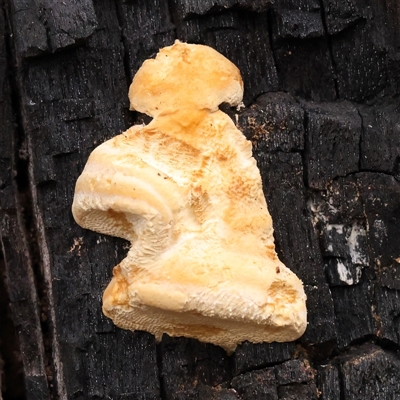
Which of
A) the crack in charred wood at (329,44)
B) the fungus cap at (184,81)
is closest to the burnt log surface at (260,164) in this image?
the crack in charred wood at (329,44)

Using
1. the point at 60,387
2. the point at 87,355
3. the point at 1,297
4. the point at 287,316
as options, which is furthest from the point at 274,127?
the point at 1,297

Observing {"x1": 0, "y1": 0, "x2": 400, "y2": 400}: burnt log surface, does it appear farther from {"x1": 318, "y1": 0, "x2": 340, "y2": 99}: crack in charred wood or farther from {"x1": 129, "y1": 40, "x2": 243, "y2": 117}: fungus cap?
{"x1": 129, "y1": 40, "x2": 243, "y2": 117}: fungus cap

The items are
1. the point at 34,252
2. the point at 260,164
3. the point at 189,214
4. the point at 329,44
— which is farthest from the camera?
the point at 34,252

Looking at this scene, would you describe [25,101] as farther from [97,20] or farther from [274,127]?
[274,127]

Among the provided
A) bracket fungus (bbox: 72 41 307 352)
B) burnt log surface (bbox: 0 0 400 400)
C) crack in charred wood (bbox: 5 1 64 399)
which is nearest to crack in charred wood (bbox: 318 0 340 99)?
burnt log surface (bbox: 0 0 400 400)

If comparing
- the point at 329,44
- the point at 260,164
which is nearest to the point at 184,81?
the point at 260,164

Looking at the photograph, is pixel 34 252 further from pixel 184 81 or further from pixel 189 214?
pixel 184 81
